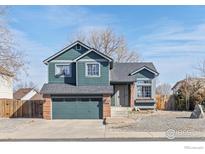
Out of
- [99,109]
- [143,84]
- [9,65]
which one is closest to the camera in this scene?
[9,65]

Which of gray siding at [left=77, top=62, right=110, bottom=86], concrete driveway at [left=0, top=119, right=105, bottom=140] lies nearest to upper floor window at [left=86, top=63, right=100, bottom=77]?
gray siding at [left=77, top=62, right=110, bottom=86]

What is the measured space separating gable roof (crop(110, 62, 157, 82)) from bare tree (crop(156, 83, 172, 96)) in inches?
78.3

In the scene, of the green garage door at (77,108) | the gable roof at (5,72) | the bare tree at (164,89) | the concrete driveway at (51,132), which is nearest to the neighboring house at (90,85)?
the green garage door at (77,108)

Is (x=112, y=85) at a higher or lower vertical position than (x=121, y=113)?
higher

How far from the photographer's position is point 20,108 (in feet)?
96.1

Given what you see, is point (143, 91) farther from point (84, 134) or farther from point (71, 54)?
point (84, 134)

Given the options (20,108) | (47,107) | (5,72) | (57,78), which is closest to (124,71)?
(57,78)

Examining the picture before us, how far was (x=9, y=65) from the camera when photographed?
2416cm

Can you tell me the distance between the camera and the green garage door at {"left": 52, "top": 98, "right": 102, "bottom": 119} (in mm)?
25938
